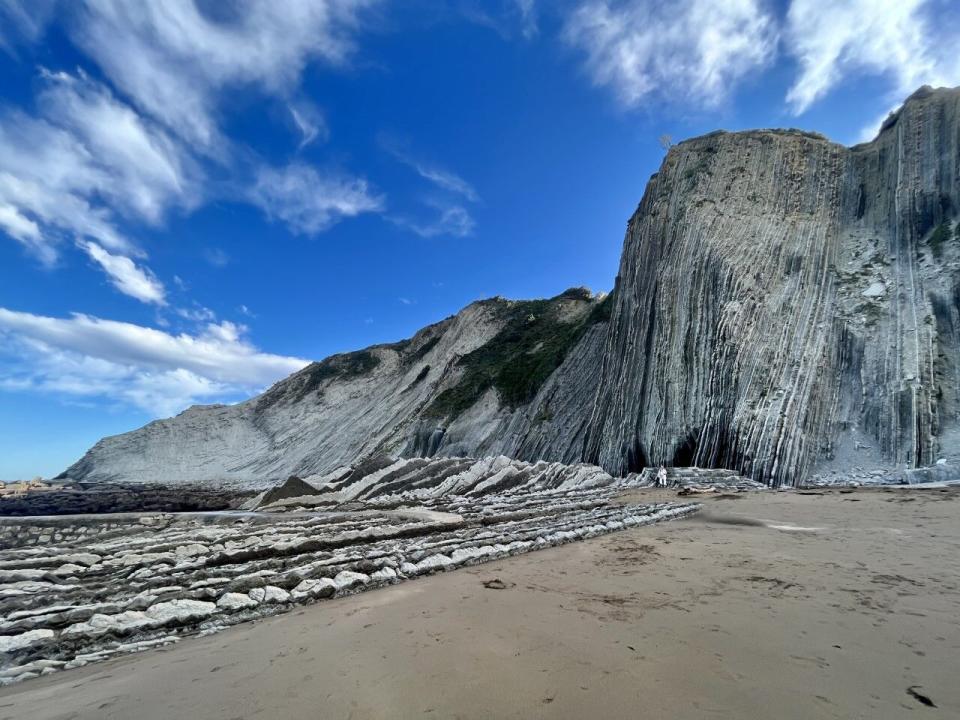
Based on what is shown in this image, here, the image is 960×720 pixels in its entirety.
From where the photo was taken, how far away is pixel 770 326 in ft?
56.8

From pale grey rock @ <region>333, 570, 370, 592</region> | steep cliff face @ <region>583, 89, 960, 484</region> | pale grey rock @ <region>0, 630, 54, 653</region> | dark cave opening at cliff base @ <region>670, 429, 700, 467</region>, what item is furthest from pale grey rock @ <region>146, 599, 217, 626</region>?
dark cave opening at cliff base @ <region>670, 429, 700, 467</region>

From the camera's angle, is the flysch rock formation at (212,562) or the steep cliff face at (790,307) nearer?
the flysch rock formation at (212,562)

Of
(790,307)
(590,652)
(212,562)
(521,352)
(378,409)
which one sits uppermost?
(521,352)

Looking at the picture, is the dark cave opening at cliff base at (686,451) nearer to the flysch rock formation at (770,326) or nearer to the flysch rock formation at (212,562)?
the flysch rock formation at (770,326)

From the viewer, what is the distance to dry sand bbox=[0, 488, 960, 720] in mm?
1911

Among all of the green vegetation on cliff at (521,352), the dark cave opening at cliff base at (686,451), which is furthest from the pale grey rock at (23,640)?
the green vegetation on cliff at (521,352)

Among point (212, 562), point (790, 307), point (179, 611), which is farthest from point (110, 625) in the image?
point (790, 307)

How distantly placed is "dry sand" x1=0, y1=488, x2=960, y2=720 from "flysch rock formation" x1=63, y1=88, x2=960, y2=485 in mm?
12102

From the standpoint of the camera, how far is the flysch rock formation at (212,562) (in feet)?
10.9

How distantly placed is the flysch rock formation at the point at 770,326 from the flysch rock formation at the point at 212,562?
8.40 meters

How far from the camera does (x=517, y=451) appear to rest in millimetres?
26547

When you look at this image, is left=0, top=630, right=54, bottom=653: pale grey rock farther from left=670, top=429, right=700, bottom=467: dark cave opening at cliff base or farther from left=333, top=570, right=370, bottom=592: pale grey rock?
left=670, top=429, right=700, bottom=467: dark cave opening at cliff base

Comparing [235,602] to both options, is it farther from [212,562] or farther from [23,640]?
[212,562]

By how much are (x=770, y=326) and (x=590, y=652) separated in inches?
727
